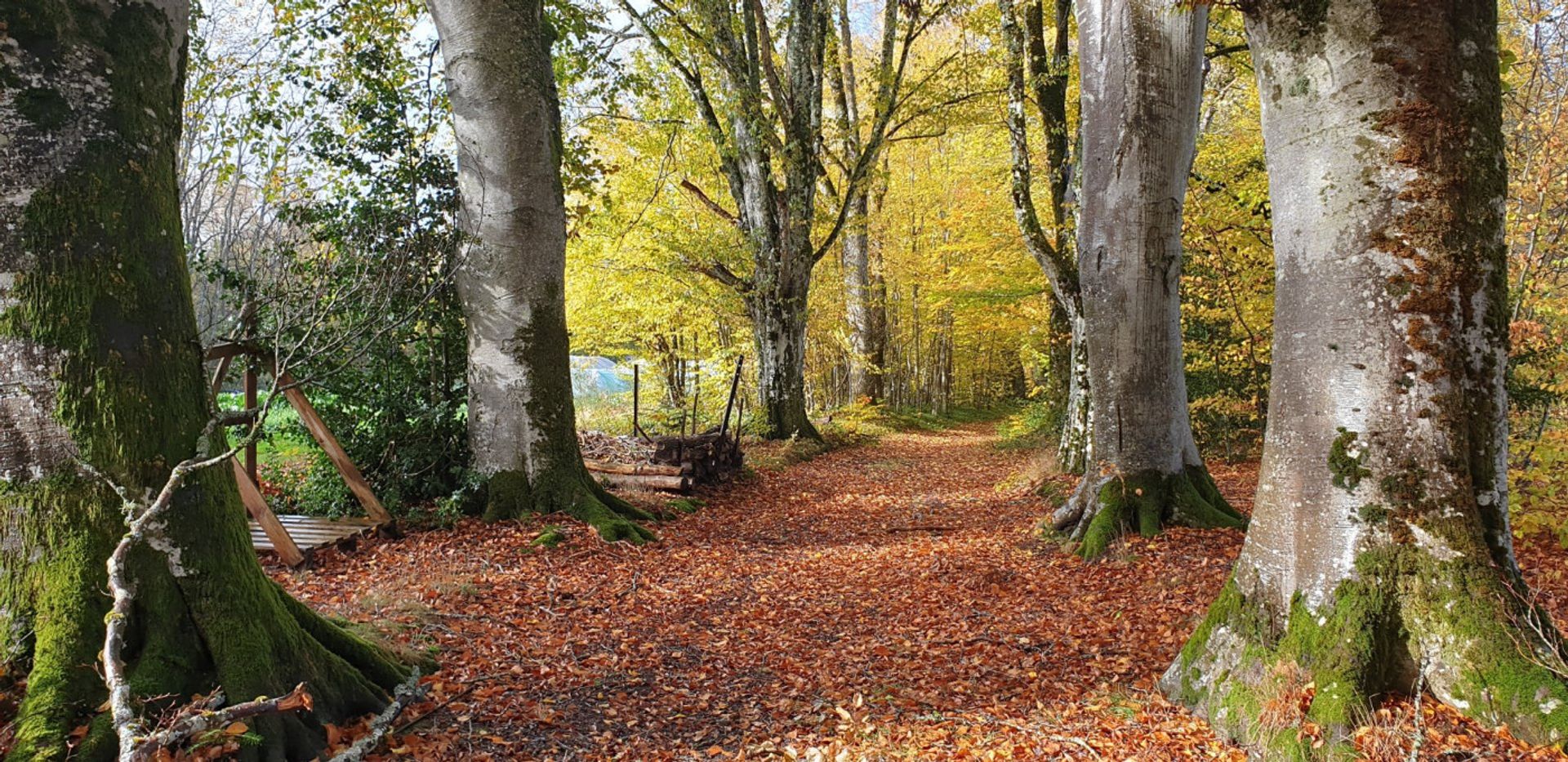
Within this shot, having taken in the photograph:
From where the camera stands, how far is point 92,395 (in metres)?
2.98

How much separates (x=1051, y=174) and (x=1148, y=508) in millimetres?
6309

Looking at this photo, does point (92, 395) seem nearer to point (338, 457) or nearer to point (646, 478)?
point (338, 457)

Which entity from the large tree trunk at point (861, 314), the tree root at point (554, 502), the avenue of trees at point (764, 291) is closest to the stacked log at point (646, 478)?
the avenue of trees at point (764, 291)

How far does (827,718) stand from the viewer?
3.97 metres

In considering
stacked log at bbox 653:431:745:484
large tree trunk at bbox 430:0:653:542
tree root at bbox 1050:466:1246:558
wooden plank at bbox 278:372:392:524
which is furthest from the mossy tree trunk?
tree root at bbox 1050:466:1246:558

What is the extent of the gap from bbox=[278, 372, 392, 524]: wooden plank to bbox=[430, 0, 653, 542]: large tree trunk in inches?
36.7

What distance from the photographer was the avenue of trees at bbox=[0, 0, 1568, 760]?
117 inches

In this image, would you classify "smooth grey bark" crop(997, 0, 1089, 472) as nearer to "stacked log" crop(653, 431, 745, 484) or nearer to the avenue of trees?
the avenue of trees

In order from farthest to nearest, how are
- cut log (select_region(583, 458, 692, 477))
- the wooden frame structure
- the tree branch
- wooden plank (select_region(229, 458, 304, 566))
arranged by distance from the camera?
the tree branch
cut log (select_region(583, 458, 692, 477))
the wooden frame structure
wooden plank (select_region(229, 458, 304, 566))

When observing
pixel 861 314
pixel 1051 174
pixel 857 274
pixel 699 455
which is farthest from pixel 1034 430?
pixel 699 455

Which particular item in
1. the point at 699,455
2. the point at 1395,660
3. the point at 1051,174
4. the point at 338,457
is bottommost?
the point at 1395,660

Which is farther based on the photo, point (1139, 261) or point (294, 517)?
point (294, 517)

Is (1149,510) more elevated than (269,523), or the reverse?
(269,523)

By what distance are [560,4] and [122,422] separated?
8047mm
